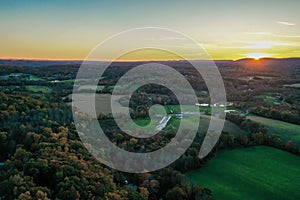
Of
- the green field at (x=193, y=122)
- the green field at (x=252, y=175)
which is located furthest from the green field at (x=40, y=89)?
the green field at (x=252, y=175)

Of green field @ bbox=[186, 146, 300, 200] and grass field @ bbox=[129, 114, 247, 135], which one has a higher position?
grass field @ bbox=[129, 114, 247, 135]

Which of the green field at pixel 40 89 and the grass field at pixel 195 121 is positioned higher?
the green field at pixel 40 89

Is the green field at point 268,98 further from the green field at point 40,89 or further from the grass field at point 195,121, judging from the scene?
the green field at point 40,89

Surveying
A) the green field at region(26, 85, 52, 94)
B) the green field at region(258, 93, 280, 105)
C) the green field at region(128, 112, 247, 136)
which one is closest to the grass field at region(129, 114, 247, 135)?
the green field at region(128, 112, 247, 136)

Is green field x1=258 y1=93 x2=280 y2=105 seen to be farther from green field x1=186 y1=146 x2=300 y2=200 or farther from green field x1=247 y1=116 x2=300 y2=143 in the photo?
green field x1=186 y1=146 x2=300 y2=200

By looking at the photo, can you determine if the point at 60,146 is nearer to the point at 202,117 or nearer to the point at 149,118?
the point at 149,118

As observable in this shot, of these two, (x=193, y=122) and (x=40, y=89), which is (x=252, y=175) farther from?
(x=40, y=89)
